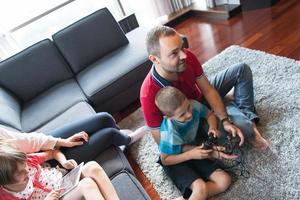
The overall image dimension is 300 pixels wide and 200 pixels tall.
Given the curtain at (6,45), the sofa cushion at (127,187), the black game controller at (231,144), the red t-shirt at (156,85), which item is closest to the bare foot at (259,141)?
the black game controller at (231,144)

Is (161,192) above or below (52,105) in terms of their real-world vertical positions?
below

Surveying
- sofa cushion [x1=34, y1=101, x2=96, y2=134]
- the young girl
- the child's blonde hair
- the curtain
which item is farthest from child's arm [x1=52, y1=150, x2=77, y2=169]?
the curtain

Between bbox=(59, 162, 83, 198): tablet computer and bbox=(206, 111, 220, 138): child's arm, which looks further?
bbox=(206, 111, 220, 138): child's arm


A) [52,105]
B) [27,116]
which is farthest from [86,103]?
[27,116]

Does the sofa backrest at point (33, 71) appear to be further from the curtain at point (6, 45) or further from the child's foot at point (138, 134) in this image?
the child's foot at point (138, 134)

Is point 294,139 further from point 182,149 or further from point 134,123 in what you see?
point 134,123

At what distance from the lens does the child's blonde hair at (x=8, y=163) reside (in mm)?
1071

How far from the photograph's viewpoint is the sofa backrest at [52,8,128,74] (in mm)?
2438

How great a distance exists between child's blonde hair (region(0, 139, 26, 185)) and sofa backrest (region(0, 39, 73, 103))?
1.35m

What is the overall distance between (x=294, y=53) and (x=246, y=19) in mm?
956

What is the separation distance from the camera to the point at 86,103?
2.04 meters

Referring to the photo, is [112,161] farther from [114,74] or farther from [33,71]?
[33,71]

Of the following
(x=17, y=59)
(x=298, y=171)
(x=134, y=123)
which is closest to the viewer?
(x=298, y=171)

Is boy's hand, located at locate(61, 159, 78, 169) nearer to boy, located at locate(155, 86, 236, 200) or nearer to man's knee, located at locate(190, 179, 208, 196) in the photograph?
boy, located at locate(155, 86, 236, 200)
